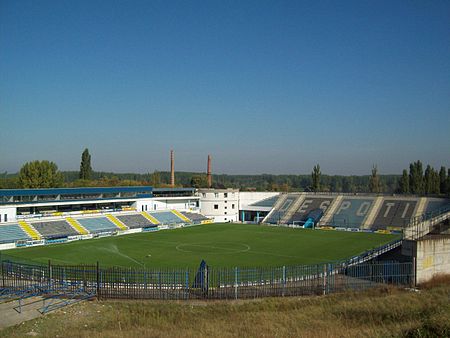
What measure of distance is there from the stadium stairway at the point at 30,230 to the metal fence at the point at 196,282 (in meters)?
18.5

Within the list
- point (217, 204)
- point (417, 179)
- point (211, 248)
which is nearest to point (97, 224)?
point (211, 248)

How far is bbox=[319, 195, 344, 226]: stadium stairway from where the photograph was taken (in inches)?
2469

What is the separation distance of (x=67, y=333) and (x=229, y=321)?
6.01 m

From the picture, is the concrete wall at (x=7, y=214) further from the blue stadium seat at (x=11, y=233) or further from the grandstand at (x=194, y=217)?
the grandstand at (x=194, y=217)

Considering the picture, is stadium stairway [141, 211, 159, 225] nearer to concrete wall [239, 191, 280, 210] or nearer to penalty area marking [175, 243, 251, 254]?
penalty area marking [175, 243, 251, 254]

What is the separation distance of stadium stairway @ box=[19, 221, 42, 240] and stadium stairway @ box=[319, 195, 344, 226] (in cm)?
3643

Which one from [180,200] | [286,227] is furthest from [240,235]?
[180,200]

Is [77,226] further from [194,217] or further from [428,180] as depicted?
[428,180]

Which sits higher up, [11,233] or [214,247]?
[11,233]

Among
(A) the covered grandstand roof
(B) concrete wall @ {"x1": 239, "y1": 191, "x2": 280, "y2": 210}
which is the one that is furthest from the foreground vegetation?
(B) concrete wall @ {"x1": 239, "y1": 191, "x2": 280, "y2": 210}

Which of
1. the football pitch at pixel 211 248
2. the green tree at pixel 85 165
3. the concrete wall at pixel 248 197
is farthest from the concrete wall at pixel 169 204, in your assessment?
the green tree at pixel 85 165

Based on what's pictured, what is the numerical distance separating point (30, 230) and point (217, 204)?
100ft

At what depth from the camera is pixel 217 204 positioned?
7019 centimetres

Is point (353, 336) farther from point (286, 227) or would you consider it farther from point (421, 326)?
point (286, 227)
